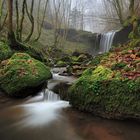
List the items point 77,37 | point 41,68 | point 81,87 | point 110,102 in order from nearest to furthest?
point 110,102
point 81,87
point 41,68
point 77,37

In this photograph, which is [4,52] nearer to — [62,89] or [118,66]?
[62,89]

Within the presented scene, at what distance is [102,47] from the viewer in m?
25.3

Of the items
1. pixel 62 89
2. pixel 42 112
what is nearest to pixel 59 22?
pixel 62 89

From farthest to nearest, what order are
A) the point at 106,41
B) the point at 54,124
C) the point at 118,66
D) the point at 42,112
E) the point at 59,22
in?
the point at 59,22 < the point at 106,41 < the point at 118,66 < the point at 42,112 < the point at 54,124

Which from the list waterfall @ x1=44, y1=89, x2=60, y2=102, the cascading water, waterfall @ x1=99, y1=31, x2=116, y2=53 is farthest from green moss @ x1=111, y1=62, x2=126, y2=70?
waterfall @ x1=99, y1=31, x2=116, y2=53

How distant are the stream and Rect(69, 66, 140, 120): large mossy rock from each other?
23 cm

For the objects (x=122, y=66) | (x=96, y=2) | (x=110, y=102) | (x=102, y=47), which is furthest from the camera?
(x=96, y=2)

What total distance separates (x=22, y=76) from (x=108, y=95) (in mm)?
3232

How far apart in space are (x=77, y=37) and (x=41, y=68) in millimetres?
24390

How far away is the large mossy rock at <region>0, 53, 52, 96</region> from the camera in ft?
26.6

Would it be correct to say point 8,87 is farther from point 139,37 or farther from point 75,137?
point 139,37

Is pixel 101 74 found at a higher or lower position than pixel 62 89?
higher

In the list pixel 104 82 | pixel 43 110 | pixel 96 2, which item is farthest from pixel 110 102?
pixel 96 2

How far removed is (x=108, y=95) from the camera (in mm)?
6402
